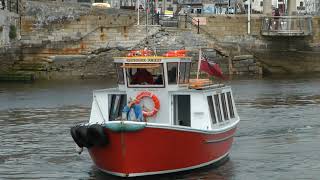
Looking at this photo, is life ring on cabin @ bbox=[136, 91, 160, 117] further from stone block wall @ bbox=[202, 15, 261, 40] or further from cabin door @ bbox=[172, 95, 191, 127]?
stone block wall @ bbox=[202, 15, 261, 40]

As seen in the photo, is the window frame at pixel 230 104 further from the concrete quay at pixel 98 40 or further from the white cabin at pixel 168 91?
the concrete quay at pixel 98 40

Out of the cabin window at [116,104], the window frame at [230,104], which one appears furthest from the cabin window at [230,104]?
the cabin window at [116,104]

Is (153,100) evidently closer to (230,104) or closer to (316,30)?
(230,104)

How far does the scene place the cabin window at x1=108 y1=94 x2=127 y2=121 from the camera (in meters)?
19.7

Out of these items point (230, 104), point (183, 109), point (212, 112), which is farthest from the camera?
point (230, 104)

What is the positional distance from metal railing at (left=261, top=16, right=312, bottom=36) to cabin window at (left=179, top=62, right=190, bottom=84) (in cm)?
3360

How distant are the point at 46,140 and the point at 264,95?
17.3m

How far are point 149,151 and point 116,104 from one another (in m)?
2.72

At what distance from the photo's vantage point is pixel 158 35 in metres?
50.9

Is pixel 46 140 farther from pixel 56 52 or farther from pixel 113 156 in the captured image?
pixel 56 52

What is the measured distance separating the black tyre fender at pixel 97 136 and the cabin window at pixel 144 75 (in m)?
2.13

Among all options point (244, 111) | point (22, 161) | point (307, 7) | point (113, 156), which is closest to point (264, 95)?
point (244, 111)

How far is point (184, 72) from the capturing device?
1972 cm

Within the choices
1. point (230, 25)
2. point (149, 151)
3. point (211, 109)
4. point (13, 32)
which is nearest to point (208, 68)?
point (211, 109)
